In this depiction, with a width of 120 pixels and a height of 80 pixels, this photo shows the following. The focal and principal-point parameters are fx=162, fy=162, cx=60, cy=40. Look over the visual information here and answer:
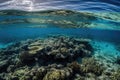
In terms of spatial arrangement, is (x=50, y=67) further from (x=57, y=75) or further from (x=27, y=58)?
(x=27, y=58)

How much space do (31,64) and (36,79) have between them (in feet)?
9.55

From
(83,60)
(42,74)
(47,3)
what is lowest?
(83,60)

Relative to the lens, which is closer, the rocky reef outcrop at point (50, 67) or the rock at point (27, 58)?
the rocky reef outcrop at point (50, 67)

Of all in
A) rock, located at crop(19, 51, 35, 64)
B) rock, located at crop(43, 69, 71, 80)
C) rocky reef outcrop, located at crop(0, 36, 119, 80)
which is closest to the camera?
rock, located at crop(43, 69, 71, 80)

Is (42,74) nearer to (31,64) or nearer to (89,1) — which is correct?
(31,64)

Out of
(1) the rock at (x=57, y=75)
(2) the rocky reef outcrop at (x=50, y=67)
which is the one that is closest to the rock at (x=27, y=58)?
(2) the rocky reef outcrop at (x=50, y=67)

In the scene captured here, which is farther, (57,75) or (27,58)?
(27,58)

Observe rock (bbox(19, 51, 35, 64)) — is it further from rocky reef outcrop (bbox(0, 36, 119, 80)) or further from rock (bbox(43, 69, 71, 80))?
rock (bbox(43, 69, 71, 80))

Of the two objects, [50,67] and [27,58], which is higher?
A: [27,58]

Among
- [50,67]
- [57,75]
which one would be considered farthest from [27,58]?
[57,75]

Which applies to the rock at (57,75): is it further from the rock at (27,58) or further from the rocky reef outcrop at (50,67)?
the rock at (27,58)

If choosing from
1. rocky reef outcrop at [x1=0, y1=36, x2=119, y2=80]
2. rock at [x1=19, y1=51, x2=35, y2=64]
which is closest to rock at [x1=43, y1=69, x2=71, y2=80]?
rocky reef outcrop at [x1=0, y1=36, x2=119, y2=80]

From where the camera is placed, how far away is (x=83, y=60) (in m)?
15.1

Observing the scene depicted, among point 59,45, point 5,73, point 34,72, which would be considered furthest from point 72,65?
point 5,73
